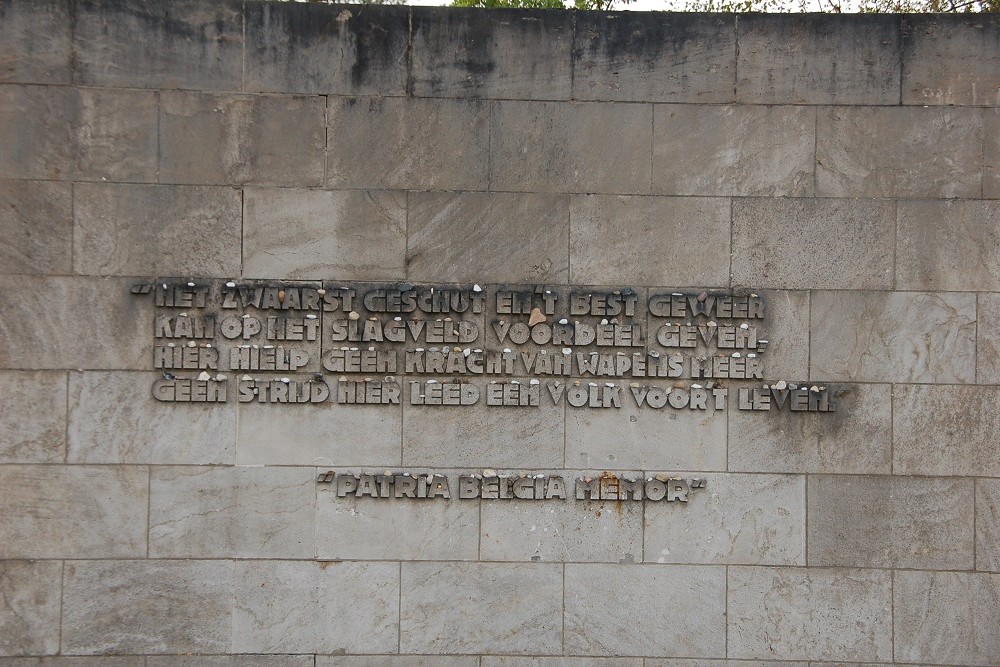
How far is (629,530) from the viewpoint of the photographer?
19.1 ft

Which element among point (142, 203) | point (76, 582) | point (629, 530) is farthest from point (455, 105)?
point (76, 582)

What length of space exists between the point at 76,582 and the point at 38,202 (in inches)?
102

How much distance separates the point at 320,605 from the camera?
578 cm

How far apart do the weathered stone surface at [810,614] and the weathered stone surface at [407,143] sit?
338 centimetres

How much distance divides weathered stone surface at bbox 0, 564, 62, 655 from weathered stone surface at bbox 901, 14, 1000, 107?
6772 millimetres

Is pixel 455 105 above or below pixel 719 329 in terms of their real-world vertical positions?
above

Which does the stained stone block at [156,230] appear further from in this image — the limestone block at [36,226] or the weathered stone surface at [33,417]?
the weathered stone surface at [33,417]

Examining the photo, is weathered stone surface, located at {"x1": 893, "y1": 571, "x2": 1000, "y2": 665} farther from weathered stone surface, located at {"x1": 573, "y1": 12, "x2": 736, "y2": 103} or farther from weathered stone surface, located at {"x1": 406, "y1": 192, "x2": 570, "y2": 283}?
weathered stone surface, located at {"x1": 573, "y1": 12, "x2": 736, "y2": 103}

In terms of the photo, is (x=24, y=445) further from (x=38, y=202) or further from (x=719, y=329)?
(x=719, y=329)

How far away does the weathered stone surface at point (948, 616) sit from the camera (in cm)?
581

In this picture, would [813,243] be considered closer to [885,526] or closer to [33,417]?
[885,526]

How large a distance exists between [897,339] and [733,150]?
1734 mm

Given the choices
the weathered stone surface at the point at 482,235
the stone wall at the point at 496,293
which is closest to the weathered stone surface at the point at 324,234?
the stone wall at the point at 496,293

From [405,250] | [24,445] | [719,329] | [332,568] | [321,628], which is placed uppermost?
[405,250]
